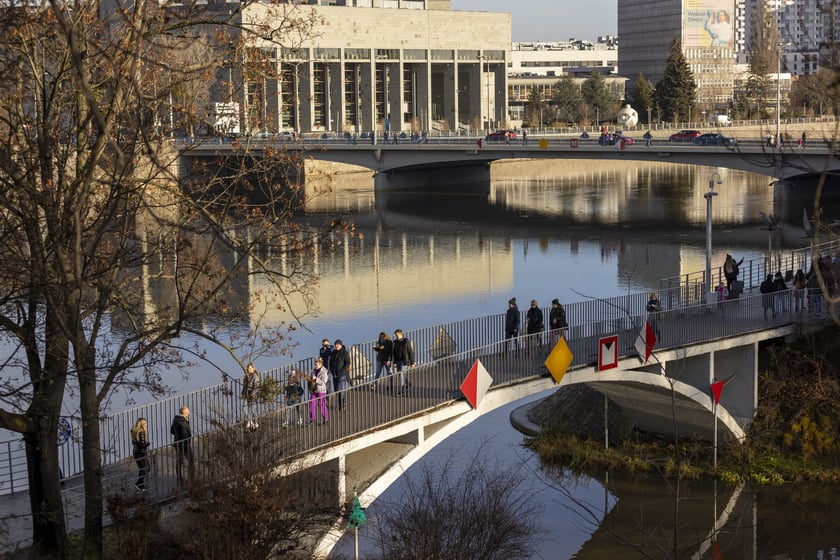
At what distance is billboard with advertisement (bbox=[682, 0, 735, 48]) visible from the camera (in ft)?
513

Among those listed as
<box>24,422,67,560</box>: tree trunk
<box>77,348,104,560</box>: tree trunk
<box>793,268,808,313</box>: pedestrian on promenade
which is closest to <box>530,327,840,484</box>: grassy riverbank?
<box>793,268,808,313</box>: pedestrian on promenade

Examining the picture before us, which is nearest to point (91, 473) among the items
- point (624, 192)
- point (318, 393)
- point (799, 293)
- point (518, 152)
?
point (318, 393)

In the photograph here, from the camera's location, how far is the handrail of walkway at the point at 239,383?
17.4 meters

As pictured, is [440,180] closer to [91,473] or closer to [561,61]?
[91,473]

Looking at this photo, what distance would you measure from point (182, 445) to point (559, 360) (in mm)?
7107

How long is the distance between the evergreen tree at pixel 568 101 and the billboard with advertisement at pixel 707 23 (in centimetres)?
4134

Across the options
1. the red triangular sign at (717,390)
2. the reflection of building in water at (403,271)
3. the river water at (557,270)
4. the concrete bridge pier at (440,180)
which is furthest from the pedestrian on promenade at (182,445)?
the concrete bridge pier at (440,180)

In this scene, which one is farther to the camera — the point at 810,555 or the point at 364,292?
the point at 364,292

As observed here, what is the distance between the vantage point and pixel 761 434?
2472 centimetres

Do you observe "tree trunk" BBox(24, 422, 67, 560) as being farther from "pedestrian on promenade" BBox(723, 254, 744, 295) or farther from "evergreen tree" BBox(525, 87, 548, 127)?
"evergreen tree" BBox(525, 87, 548, 127)

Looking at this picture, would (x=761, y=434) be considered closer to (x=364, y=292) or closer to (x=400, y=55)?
(x=364, y=292)

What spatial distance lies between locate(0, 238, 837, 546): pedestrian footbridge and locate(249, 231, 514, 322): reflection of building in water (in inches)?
475

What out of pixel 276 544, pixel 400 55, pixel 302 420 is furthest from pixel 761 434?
pixel 400 55

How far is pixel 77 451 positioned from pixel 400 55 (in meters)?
91.7
